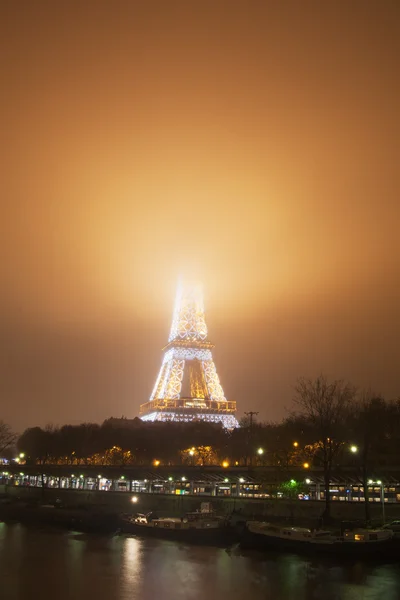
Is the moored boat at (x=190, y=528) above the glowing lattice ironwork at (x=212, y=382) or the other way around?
the other way around

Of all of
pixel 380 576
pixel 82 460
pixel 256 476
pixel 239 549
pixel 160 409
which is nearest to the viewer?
pixel 380 576

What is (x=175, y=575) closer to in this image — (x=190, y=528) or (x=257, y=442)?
(x=190, y=528)

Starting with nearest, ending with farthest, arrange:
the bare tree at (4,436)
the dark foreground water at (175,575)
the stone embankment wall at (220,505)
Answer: the dark foreground water at (175,575)
the stone embankment wall at (220,505)
the bare tree at (4,436)

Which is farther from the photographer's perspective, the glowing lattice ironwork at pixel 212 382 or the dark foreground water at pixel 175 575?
the glowing lattice ironwork at pixel 212 382

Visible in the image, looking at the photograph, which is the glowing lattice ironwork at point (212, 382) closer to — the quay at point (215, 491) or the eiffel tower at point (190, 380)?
the eiffel tower at point (190, 380)

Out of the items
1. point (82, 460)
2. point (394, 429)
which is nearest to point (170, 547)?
point (394, 429)

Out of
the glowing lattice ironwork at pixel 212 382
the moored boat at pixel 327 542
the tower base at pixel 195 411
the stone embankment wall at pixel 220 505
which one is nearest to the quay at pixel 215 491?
the stone embankment wall at pixel 220 505

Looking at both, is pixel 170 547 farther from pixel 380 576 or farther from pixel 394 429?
pixel 394 429
